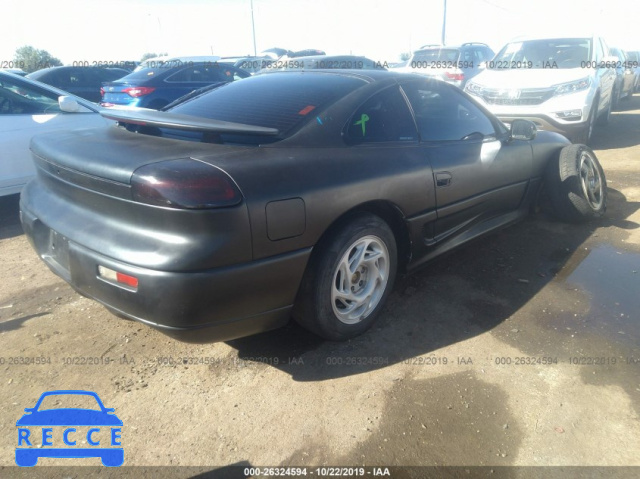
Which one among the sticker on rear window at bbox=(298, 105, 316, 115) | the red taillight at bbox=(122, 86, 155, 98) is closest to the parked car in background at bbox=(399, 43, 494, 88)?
the red taillight at bbox=(122, 86, 155, 98)

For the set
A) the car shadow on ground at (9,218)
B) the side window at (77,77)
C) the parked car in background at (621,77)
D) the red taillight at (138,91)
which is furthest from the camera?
the side window at (77,77)

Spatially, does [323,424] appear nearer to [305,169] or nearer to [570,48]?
[305,169]

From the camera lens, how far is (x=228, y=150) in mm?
Answer: 2316

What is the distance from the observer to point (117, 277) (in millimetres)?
2137

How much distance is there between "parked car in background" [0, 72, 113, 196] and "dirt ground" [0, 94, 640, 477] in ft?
4.84

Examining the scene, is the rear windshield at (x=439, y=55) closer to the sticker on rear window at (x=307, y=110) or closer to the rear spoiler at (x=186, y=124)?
the sticker on rear window at (x=307, y=110)

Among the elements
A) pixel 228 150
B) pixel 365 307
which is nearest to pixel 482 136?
pixel 365 307

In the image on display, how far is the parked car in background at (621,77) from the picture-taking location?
1043 centimetres

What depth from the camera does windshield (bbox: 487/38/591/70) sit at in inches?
321

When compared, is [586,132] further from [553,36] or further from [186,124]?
[186,124]

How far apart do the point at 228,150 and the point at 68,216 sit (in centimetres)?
87

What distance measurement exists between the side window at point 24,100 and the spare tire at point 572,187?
4.90 metres

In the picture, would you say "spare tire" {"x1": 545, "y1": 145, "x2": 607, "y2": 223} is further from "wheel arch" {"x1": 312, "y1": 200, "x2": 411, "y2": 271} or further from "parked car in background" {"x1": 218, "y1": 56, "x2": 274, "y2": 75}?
"parked car in background" {"x1": 218, "y1": 56, "x2": 274, "y2": 75}

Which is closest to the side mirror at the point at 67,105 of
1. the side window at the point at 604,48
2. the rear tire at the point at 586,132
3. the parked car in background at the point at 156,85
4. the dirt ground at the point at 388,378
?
the dirt ground at the point at 388,378
